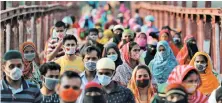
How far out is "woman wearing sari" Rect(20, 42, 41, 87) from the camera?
11.4 metres

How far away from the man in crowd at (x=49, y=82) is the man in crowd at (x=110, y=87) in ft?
1.73

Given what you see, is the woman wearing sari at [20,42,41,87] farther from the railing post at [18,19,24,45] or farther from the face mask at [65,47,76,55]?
the railing post at [18,19,24,45]

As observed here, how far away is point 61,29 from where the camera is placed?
47.7 ft

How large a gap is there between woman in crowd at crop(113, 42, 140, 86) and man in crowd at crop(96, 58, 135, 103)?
4.25 feet

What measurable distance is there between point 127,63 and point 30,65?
131cm

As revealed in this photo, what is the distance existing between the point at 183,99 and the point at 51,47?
594 centimetres

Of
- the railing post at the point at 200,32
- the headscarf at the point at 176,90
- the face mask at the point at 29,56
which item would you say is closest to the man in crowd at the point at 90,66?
the face mask at the point at 29,56

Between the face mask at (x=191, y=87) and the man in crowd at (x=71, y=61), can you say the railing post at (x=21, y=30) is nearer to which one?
the man in crowd at (x=71, y=61)

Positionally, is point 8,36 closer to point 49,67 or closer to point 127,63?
point 127,63

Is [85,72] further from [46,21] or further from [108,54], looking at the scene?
[46,21]

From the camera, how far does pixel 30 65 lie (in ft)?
38.4

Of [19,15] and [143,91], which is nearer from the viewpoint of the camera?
[143,91]

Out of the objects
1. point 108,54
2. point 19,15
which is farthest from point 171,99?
point 19,15

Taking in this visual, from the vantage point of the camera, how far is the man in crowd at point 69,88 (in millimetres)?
8391
